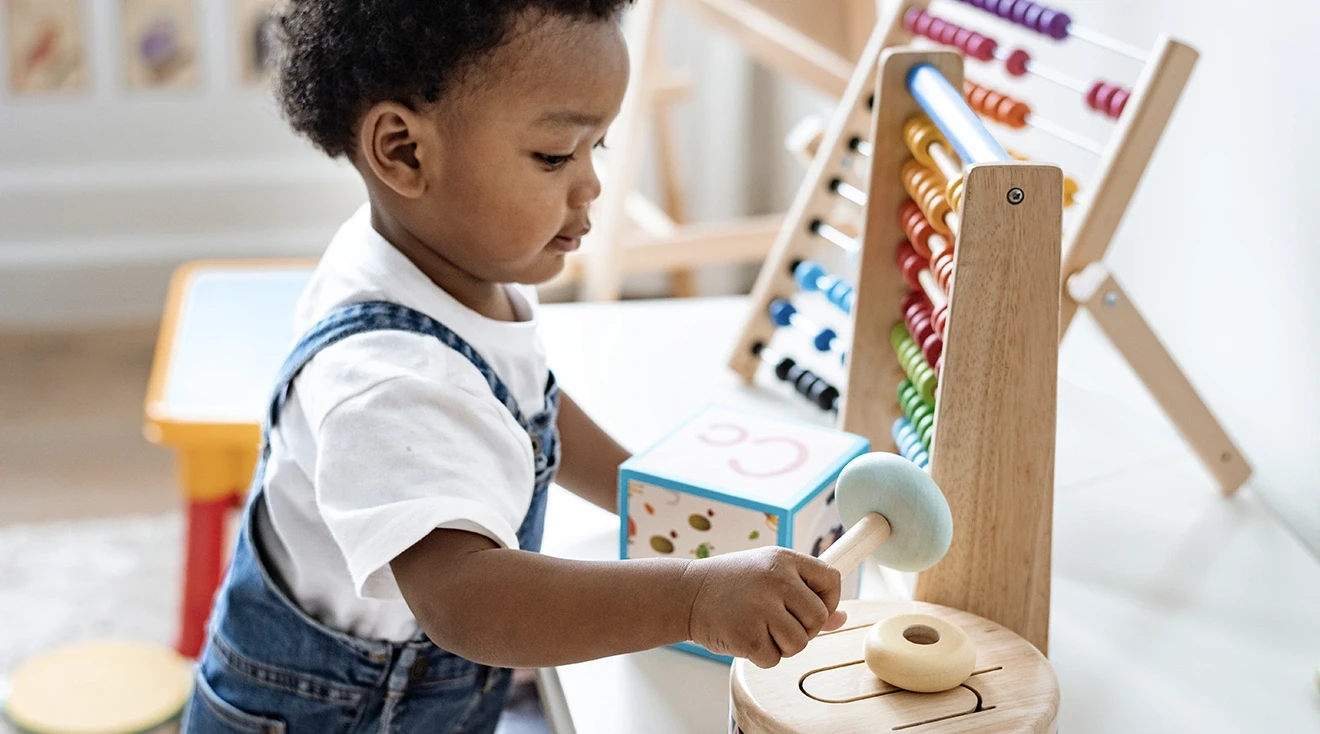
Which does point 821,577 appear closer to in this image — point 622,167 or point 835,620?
point 835,620

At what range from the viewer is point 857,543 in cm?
62

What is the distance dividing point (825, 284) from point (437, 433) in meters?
0.53

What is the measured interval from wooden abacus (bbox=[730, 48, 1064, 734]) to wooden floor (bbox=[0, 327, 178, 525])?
163 centimetres

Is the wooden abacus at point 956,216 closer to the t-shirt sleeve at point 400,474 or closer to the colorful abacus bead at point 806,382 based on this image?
the colorful abacus bead at point 806,382

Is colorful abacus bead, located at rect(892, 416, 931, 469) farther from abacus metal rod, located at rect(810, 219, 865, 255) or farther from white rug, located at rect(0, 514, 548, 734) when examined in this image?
white rug, located at rect(0, 514, 548, 734)

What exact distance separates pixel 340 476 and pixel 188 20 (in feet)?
7.04

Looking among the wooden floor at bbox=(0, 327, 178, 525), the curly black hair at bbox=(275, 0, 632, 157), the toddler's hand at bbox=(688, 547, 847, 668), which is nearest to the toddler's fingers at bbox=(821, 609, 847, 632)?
the toddler's hand at bbox=(688, 547, 847, 668)

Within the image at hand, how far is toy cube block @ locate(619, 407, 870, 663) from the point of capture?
721 millimetres

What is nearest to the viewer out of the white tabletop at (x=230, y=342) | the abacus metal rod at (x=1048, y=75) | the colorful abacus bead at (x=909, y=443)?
the colorful abacus bead at (x=909, y=443)

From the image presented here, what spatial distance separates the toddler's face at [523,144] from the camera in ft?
2.28

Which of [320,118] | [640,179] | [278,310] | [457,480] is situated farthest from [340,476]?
[640,179]

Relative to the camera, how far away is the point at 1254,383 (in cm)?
103

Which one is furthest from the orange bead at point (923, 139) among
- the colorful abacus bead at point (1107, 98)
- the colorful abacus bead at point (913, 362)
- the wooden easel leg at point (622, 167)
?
the wooden easel leg at point (622, 167)

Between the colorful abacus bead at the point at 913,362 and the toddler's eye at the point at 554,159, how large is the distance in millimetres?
251
